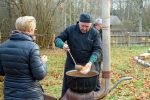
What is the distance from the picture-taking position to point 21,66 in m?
3.94

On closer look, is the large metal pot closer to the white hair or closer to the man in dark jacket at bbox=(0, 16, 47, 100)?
the man in dark jacket at bbox=(0, 16, 47, 100)

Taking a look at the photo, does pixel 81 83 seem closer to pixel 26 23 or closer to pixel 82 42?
pixel 82 42

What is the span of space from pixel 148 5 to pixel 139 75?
2892cm

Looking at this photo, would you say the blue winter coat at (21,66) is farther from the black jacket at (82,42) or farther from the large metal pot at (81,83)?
the black jacket at (82,42)

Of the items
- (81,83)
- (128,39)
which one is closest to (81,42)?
(81,83)

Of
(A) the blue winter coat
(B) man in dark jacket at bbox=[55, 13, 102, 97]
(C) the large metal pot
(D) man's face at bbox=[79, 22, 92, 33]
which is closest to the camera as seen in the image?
(A) the blue winter coat

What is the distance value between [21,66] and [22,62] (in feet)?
0.16

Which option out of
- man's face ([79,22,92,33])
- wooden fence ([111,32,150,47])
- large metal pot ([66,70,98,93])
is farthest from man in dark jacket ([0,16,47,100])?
wooden fence ([111,32,150,47])

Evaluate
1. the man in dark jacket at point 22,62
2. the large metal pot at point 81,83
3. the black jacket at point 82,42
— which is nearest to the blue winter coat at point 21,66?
the man in dark jacket at point 22,62

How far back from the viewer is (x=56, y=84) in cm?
970

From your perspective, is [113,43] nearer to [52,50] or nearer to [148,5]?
[52,50]

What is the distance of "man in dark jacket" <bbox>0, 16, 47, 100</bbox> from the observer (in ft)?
12.8

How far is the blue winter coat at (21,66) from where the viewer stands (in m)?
3.91

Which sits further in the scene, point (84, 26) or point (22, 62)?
point (84, 26)
